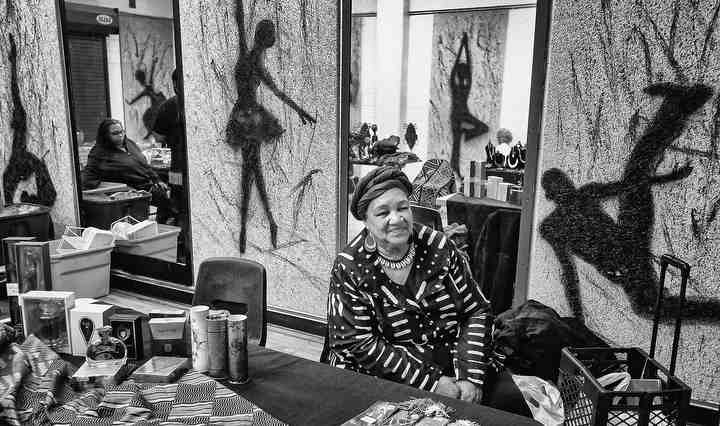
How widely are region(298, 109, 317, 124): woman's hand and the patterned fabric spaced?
57.2 inches

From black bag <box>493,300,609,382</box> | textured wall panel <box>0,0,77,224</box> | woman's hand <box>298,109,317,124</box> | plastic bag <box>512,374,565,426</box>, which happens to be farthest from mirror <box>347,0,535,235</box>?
textured wall panel <box>0,0,77,224</box>

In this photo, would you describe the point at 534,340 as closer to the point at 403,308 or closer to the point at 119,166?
the point at 403,308

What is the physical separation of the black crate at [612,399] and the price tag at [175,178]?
314 cm

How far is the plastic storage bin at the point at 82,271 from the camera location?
373 cm

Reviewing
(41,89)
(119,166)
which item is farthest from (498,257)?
(41,89)

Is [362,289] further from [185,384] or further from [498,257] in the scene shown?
[498,257]

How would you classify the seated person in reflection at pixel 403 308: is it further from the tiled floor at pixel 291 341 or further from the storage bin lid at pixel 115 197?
the storage bin lid at pixel 115 197

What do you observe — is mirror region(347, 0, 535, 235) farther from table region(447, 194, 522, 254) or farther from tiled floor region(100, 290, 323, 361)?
tiled floor region(100, 290, 323, 361)

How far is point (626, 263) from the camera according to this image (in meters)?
2.49

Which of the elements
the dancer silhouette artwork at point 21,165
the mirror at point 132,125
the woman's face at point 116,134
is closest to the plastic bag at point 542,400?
the mirror at point 132,125

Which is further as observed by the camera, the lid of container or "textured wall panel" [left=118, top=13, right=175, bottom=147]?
the lid of container

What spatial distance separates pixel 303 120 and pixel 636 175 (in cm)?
182

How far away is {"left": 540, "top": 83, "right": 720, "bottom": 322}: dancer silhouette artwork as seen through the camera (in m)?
2.32

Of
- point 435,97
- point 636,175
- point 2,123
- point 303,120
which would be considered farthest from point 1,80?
point 636,175
